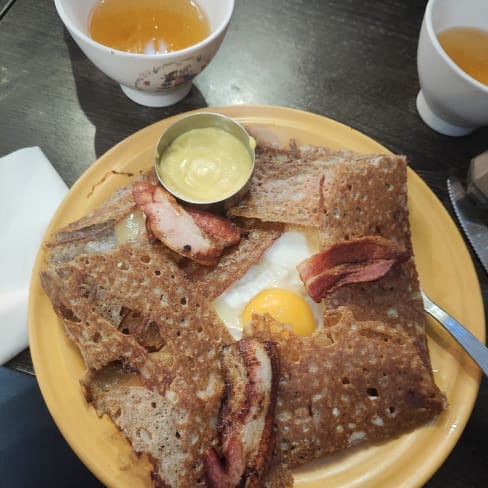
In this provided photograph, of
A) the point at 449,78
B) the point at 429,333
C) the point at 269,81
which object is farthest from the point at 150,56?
the point at 429,333

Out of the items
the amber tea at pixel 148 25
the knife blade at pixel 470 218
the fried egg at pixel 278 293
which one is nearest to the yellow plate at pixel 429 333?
the knife blade at pixel 470 218

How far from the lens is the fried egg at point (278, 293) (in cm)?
173

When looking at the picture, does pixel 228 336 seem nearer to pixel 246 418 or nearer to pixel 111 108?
pixel 246 418

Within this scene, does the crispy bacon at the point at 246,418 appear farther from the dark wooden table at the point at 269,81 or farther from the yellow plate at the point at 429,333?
the dark wooden table at the point at 269,81

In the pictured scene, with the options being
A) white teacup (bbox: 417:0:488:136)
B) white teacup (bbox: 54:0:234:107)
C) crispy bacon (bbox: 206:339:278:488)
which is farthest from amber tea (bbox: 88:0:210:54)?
crispy bacon (bbox: 206:339:278:488)

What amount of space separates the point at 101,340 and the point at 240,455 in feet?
1.84

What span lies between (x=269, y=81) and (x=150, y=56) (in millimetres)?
774

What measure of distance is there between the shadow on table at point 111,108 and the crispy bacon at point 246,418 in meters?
1.13

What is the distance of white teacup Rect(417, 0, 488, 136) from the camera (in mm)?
1827

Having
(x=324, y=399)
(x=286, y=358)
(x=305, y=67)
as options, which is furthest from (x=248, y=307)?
(x=305, y=67)

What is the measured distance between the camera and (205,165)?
73.7 inches

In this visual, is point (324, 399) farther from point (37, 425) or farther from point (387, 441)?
point (37, 425)

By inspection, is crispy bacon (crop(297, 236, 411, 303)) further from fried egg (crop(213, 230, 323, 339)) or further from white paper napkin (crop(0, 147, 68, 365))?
white paper napkin (crop(0, 147, 68, 365))

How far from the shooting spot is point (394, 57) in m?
2.42
